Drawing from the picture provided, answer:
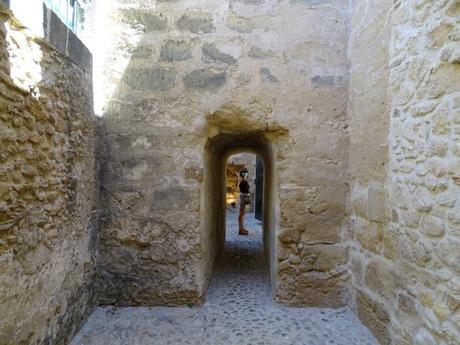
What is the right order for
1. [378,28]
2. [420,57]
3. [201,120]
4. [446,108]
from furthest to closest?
[201,120], [378,28], [420,57], [446,108]

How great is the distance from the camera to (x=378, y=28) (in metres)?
2.09

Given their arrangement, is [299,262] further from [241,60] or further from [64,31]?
[64,31]

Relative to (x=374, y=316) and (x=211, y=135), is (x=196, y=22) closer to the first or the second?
(x=211, y=135)

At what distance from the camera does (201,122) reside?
2.50 meters

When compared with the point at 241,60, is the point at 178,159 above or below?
below

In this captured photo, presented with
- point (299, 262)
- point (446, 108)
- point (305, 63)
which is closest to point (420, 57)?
point (446, 108)

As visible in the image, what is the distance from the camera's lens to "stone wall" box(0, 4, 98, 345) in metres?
1.38

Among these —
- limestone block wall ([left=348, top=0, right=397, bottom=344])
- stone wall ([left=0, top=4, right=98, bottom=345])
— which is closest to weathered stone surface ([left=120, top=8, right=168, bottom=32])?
stone wall ([left=0, top=4, right=98, bottom=345])

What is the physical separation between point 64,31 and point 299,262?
229cm

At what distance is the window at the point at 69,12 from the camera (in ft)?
6.86

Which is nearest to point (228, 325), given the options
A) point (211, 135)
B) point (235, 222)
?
point (211, 135)

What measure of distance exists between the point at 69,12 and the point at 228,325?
253 centimetres

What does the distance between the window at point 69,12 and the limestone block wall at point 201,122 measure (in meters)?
0.14

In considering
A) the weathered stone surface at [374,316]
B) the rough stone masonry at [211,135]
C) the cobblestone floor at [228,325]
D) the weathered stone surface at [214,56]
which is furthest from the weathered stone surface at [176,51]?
the weathered stone surface at [374,316]
